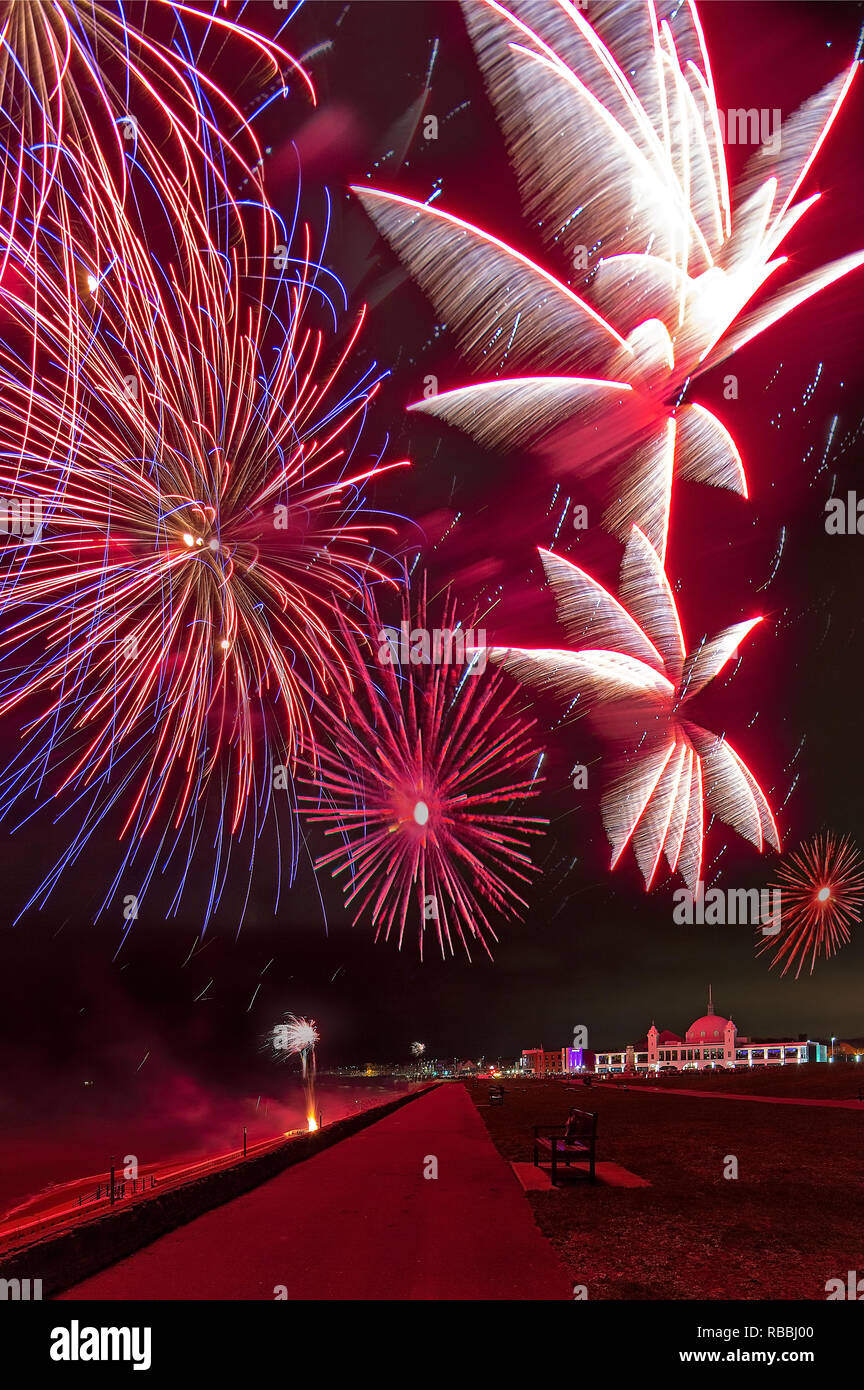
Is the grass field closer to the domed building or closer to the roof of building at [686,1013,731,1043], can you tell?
the domed building

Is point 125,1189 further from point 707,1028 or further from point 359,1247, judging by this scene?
point 707,1028

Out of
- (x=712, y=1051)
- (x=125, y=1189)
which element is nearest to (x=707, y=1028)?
(x=712, y=1051)

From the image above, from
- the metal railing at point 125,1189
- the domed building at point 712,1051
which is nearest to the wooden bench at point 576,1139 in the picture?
the metal railing at point 125,1189

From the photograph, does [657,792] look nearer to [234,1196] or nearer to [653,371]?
[653,371]
